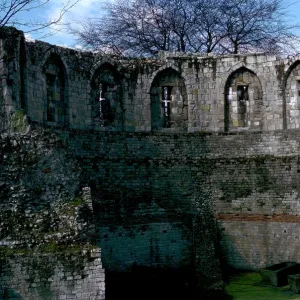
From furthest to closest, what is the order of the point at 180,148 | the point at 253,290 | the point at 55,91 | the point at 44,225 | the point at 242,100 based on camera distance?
1. the point at 242,100
2. the point at 180,148
3. the point at 55,91
4. the point at 253,290
5. the point at 44,225

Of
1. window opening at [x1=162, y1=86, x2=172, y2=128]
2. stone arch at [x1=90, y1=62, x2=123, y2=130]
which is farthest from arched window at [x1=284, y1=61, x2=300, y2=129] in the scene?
stone arch at [x1=90, y1=62, x2=123, y2=130]

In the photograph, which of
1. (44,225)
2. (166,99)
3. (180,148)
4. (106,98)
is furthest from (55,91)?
(44,225)

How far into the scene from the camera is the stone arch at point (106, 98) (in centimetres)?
1967

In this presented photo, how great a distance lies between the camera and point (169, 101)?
2078 cm

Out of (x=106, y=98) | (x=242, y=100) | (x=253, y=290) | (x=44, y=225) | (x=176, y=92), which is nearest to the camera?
(x=44, y=225)

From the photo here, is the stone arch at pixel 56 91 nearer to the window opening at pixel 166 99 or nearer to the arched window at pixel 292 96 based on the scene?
the window opening at pixel 166 99

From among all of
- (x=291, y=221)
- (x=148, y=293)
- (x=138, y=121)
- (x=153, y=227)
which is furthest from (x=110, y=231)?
(x=291, y=221)

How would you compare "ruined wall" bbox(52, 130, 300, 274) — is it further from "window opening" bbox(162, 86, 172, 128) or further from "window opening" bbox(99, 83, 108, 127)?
"window opening" bbox(162, 86, 172, 128)

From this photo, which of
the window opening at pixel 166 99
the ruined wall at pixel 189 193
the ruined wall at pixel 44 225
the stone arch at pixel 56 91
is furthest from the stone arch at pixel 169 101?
the ruined wall at pixel 44 225

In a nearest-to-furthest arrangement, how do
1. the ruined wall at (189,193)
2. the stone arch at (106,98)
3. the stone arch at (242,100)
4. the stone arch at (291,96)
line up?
the ruined wall at (189,193) → the stone arch at (106,98) → the stone arch at (291,96) → the stone arch at (242,100)

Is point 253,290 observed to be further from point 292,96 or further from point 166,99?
point 166,99

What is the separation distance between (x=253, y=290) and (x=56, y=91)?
29.4 feet

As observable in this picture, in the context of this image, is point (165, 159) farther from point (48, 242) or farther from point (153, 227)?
point (48, 242)

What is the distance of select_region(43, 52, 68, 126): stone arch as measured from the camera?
18.5 meters
